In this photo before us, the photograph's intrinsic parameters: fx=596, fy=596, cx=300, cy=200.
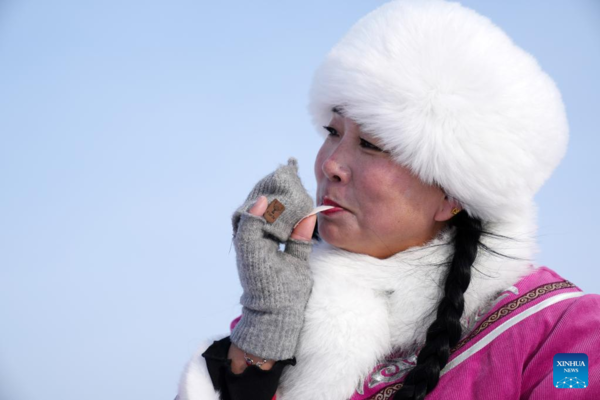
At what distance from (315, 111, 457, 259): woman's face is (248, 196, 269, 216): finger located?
0.22 meters

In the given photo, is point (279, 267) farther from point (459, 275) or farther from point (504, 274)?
point (504, 274)

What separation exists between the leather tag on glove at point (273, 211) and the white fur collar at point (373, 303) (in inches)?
9.3

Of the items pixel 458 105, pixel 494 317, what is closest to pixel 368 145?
pixel 458 105

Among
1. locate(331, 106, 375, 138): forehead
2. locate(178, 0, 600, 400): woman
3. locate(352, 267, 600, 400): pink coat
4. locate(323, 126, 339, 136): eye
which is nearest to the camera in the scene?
locate(352, 267, 600, 400): pink coat

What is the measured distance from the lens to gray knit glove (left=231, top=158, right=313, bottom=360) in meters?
1.71

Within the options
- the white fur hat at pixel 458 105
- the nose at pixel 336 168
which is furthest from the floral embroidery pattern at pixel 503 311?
the nose at pixel 336 168

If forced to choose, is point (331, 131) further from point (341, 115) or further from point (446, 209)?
point (446, 209)

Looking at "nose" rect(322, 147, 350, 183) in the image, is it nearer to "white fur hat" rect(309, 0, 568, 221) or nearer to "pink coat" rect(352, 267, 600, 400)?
"white fur hat" rect(309, 0, 568, 221)

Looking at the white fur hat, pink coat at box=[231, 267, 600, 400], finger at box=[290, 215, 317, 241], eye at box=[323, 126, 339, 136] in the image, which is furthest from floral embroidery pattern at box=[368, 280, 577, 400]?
eye at box=[323, 126, 339, 136]

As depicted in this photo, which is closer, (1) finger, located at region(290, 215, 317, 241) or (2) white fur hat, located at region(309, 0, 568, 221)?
(2) white fur hat, located at region(309, 0, 568, 221)

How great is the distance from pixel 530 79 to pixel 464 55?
225 mm

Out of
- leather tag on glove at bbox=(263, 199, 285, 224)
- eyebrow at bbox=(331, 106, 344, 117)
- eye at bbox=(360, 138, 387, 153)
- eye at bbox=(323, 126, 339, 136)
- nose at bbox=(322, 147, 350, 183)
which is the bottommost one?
leather tag on glove at bbox=(263, 199, 285, 224)

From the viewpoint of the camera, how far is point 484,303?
1.77 metres

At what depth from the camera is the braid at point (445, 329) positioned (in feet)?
5.34
